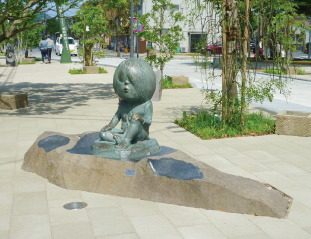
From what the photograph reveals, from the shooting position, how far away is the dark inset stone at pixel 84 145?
5.95m

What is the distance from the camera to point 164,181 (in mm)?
5191

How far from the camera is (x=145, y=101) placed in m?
5.79

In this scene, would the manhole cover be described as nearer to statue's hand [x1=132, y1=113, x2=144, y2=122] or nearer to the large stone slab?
the large stone slab

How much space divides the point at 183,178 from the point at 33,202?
6.17 feet

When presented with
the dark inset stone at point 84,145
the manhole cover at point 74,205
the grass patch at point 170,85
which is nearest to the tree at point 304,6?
the grass patch at point 170,85

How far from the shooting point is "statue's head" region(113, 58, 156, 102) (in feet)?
18.2

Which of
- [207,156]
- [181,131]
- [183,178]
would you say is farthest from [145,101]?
[181,131]

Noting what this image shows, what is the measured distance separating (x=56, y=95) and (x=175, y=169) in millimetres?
10405

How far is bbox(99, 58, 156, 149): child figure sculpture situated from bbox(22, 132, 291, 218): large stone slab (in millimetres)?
373

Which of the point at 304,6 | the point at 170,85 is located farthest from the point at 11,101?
the point at 304,6

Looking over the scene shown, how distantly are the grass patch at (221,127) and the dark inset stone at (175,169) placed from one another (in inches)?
122

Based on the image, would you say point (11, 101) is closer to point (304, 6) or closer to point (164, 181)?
point (164, 181)

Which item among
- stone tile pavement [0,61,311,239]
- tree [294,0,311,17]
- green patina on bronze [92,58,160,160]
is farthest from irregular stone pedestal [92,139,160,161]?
tree [294,0,311,17]

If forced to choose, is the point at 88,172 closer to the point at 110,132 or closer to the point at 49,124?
the point at 110,132
